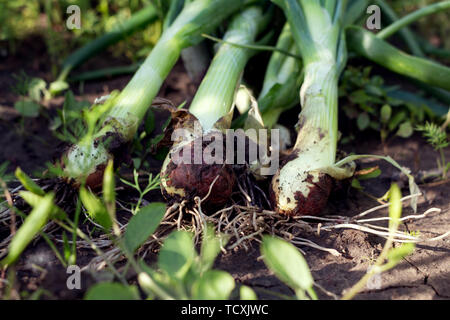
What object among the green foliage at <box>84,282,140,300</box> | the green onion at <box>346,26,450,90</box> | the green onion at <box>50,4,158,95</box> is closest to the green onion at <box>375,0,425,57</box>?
the green onion at <box>346,26,450,90</box>

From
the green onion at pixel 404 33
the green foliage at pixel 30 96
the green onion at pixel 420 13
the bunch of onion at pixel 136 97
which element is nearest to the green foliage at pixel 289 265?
the bunch of onion at pixel 136 97

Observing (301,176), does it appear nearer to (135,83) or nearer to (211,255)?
(211,255)

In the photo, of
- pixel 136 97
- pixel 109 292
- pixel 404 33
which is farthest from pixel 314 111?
pixel 404 33

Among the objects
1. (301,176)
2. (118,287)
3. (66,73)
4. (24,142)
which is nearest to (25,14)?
(66,73)

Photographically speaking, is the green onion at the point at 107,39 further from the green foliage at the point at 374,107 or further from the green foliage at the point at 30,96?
the green foliage at the point at 374,107

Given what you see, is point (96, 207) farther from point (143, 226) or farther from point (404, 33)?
point (404, 33)

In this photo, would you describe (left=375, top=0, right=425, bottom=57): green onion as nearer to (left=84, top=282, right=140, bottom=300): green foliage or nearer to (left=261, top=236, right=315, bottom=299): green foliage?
(left=261, top=236, right=315, bottom=299): green foliage

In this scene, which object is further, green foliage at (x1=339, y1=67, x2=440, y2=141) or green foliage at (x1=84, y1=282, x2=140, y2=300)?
green foliage at (x1=339, y1=67, x2=440, y2=141)
